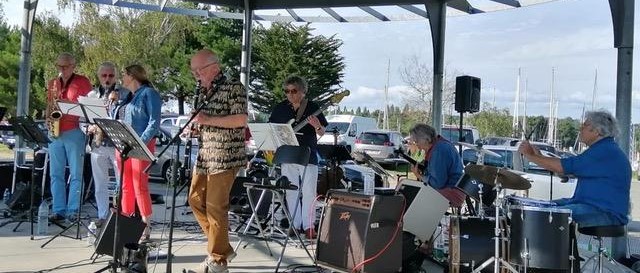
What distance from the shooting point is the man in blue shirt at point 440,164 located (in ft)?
18.0

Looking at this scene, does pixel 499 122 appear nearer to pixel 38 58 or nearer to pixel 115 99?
pixel 38 58

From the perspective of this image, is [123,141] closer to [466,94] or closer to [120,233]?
[120,233]

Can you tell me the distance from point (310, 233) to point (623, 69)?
357cm

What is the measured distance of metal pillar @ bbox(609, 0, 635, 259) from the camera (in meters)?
6.04

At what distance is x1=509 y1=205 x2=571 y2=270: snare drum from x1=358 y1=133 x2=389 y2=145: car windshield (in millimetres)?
17468

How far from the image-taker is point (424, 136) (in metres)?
5.71

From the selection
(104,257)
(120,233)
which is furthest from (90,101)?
(104,257)

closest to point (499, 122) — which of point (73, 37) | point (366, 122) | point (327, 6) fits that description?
point (366, 122)

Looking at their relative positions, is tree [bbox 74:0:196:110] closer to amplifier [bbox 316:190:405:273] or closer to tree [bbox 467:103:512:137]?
tree [bbox 467:103:512:137]

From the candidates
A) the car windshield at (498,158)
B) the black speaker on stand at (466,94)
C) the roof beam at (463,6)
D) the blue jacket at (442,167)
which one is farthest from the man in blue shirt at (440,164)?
the car windshield at (498,158)

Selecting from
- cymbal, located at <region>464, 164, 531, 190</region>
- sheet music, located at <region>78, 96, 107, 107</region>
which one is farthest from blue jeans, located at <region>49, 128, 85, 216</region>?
cymbal, located at <region>464, 164, 531, 190</region>

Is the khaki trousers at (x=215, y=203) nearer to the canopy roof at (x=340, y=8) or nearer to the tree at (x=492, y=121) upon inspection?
the canopy roof at (x=340, y=8)

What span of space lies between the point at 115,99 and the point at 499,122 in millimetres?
27819

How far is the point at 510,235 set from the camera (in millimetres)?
4402
